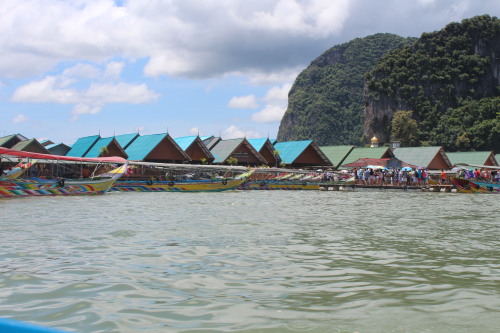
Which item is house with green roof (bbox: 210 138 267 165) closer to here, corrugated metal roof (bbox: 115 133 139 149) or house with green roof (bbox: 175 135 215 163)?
house with green roof (bbox: 175 135 215 163)

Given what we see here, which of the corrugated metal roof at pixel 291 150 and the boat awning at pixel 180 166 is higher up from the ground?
the corrugated metal roof at pixel 291 150

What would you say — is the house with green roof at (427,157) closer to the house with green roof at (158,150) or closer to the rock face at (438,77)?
the house with green roof at (158,150)

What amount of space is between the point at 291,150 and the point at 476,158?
18.6 m

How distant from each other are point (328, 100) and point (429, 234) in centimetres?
9375

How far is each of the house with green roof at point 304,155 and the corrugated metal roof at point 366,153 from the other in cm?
294

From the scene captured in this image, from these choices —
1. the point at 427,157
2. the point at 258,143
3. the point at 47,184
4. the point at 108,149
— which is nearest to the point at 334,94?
the point at 427,157

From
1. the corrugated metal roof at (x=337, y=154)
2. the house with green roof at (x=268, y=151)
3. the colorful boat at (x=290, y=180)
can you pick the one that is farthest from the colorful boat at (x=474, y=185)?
the house with green roof at (x=268, y=151)

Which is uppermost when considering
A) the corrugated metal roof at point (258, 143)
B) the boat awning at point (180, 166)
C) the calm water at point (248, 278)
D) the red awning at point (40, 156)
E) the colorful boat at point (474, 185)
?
the corrugated metal roof at point (258, 143)

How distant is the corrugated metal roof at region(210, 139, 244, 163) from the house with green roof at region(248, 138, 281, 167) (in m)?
2.83

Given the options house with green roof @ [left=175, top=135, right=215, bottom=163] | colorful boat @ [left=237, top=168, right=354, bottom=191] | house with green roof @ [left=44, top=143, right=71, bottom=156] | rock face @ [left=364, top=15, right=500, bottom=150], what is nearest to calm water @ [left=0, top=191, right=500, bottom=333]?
colorful boat @ [left=237, top=168, right=354, bottom=191]

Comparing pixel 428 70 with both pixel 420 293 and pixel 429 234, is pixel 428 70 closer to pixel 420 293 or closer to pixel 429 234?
pixel 429 234

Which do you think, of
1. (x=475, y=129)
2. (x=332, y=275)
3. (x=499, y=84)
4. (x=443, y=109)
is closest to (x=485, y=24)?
(x=499, y=84)

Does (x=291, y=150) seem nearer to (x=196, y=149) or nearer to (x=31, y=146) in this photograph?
(x=196, y=149)

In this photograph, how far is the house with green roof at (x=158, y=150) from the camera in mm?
36031
